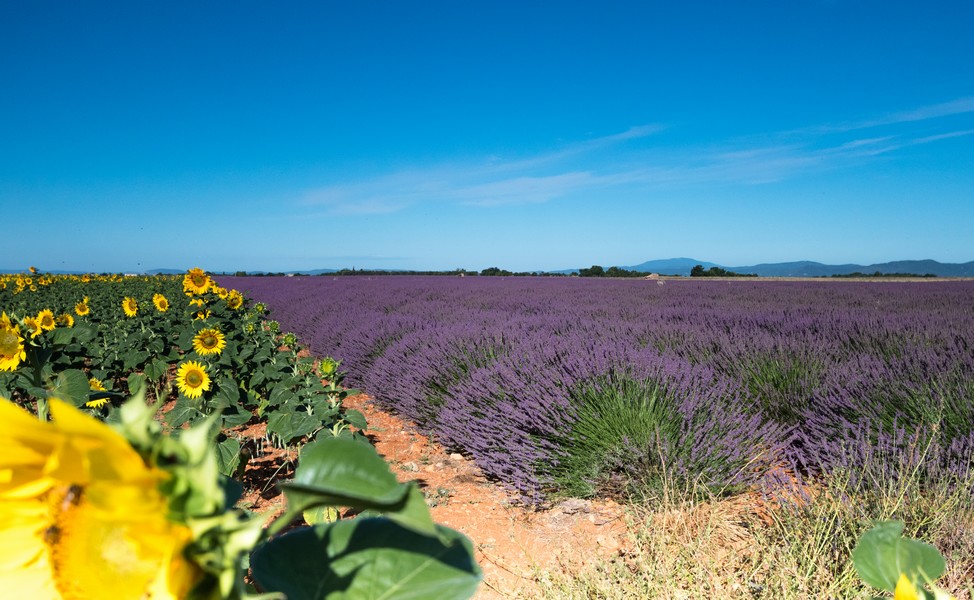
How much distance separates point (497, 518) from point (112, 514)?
2351mm

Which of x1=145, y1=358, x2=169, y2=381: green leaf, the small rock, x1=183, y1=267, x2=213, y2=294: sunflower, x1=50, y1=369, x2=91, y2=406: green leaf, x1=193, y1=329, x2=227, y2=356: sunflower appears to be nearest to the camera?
x1=50, y1=369, x2=91, y2=406: green leaf

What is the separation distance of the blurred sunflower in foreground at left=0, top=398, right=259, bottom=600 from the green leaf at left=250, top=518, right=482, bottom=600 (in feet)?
0.23

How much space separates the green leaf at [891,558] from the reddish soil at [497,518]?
1.29 m

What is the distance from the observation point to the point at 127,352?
15.7 ft

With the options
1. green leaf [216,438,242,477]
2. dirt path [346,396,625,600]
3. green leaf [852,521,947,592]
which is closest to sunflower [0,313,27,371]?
green leaf [216,438,242,477]

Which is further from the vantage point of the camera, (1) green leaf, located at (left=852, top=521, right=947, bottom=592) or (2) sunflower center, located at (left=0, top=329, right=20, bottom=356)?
(2) sunflower center, located at (left=0, top=329, right=20, bottom=356)

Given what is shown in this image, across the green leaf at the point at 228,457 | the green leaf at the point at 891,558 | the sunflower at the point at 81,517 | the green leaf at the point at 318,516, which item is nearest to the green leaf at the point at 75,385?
the green leaf at the point at 228,457

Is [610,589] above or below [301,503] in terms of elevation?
below

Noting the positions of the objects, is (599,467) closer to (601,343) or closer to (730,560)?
(730,560)

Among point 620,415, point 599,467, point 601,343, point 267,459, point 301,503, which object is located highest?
point 301,503

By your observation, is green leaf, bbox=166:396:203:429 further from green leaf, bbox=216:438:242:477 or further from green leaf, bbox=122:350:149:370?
green leaf, bbox=122:350:149:370

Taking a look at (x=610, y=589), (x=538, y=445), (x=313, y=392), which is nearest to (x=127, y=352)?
(x=313, y=392)

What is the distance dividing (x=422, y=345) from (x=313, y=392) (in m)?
1.71

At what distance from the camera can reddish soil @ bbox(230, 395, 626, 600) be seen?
75.1 inches
